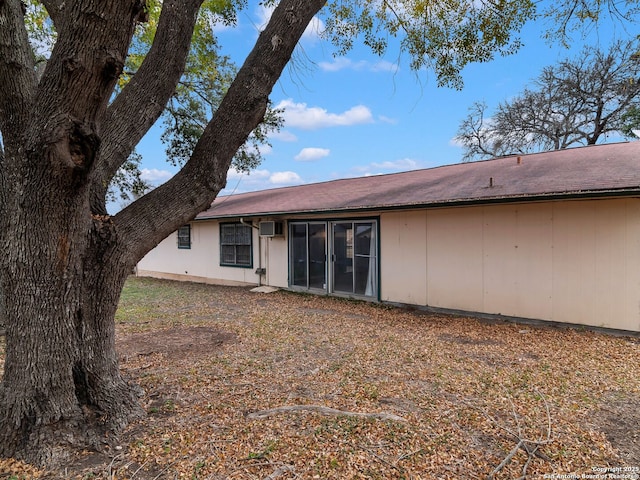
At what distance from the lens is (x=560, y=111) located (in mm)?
21875

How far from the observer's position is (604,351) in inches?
199

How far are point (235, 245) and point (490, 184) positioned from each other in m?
7.78

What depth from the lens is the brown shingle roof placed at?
5.92m

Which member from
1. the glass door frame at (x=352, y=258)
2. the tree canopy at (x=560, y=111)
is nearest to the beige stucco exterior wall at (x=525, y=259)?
the glass door frame at (x=352, y=258)

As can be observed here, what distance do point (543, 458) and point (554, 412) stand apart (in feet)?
2.76

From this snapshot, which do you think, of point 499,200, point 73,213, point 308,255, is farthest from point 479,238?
point 73,213

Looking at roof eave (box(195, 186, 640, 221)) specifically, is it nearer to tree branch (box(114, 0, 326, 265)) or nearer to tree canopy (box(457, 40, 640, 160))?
tree branch (box(114, 0, 326, 265))

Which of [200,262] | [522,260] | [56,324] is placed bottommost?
[56,324]

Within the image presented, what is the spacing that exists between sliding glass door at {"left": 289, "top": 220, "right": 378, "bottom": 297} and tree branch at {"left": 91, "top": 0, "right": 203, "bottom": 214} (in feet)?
20.1

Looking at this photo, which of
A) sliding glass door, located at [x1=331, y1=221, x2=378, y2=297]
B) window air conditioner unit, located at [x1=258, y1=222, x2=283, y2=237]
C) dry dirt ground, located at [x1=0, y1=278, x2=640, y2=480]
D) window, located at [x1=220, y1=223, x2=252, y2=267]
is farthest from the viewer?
window, located at [x1=220, y1=223, x2=252, y2=267]

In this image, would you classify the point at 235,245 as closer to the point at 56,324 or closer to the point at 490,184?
the point at 490,184

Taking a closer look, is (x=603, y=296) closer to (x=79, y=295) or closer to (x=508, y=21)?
(x=508, y=21)

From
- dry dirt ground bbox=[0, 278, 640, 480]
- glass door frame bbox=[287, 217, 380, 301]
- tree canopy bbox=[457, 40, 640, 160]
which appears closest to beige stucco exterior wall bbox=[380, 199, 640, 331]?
glass door frame bbox=[287, 217, 380, 301]

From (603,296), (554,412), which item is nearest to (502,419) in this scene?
(554,412)
